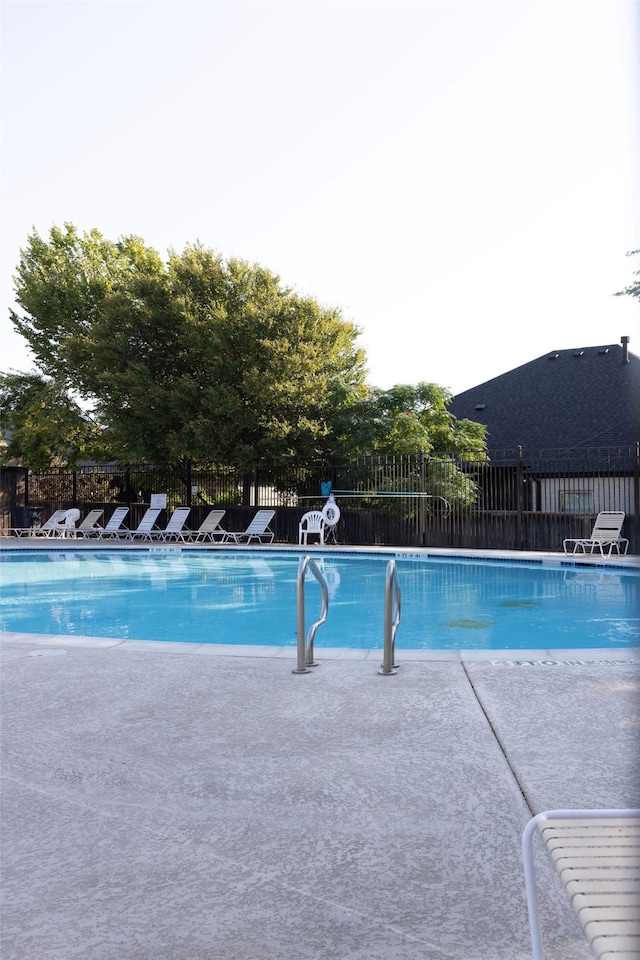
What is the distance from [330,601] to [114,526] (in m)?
10.9

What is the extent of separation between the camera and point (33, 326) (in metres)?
24.6

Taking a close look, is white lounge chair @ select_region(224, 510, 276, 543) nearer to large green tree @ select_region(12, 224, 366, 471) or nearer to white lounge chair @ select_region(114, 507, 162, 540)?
large green tree @ select_region(12, 224, 366, 471)

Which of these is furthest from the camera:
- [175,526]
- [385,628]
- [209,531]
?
[175,526]

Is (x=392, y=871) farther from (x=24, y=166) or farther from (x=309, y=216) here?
(x=309, y=216)

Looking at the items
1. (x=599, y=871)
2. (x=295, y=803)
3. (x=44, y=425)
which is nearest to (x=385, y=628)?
(x=295, y=803)

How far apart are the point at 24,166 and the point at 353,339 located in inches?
575

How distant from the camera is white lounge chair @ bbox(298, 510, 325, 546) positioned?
17031 millimetres

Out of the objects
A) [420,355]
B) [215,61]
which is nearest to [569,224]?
[215,61]

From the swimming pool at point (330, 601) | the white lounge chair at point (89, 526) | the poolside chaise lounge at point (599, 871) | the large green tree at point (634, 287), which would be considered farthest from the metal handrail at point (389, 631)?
the white lounge chair at point (89, 526)

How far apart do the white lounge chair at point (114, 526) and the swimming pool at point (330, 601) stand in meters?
3.69

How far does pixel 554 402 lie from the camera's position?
25172 millimetres

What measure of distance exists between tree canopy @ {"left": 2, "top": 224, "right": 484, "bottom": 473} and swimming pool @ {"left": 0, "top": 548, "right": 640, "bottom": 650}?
4258mm

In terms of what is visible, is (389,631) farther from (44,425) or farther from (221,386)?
(44,425)

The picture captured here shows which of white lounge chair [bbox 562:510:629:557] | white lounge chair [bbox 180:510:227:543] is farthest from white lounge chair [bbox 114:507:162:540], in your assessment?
white lounge chair [bbox 562:510:629:557]
